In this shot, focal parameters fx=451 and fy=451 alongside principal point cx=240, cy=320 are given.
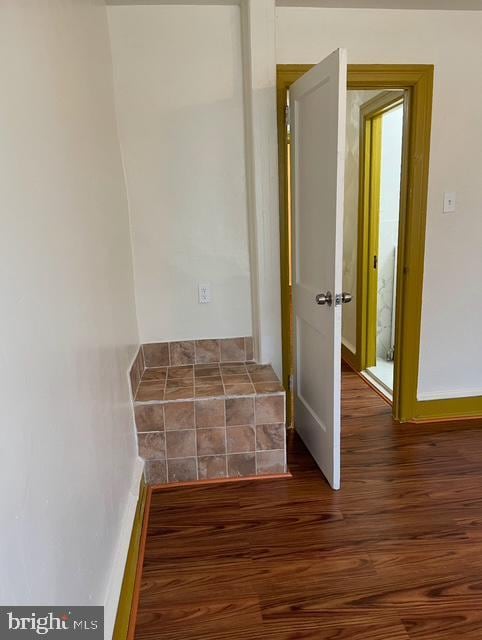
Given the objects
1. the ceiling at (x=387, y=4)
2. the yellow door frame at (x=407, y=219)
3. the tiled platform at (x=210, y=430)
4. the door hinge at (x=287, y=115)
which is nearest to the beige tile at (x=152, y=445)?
the tiled platform at (x=210, y=430)

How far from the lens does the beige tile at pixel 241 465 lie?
89.3 inches

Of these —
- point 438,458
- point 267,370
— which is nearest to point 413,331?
point 438,458

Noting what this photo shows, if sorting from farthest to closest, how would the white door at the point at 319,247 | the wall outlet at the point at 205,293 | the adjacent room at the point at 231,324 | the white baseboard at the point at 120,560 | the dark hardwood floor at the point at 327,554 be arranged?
the wall outlet at the point at 205,293
the white door at the point at 319,247
the dark hardwood floor at the point at 327,554
the white baseboard at the point at 120,560
the adjacent room at the point at 231,324

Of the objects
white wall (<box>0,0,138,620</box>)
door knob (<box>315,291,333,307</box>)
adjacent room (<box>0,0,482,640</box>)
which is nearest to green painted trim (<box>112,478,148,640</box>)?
adjacent room (<box>0,0,482,640</box>)

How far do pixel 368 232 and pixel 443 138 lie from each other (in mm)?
1082

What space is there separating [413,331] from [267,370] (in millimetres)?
951

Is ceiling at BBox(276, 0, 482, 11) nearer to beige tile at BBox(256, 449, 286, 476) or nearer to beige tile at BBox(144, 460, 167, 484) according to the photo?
beige tile at BBox(256, 449, 286, 476)

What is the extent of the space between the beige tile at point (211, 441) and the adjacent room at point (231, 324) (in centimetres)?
1

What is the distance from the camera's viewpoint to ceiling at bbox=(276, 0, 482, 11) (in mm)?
2256

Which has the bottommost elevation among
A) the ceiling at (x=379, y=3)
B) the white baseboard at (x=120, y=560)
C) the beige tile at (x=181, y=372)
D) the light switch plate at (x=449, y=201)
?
the white baseboard at (x=120, y=560)

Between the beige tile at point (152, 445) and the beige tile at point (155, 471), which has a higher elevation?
the beige tile at point (152, 445)

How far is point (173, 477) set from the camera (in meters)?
2.27

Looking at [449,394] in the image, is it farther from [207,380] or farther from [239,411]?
[207,380]

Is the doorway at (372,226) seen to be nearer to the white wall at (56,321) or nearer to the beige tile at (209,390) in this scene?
the beige tile at (209,390)
